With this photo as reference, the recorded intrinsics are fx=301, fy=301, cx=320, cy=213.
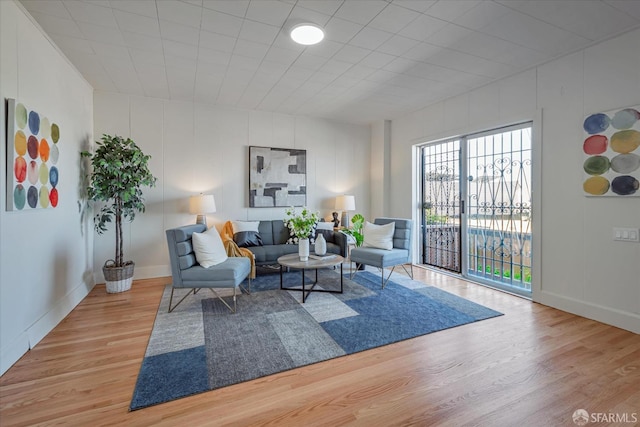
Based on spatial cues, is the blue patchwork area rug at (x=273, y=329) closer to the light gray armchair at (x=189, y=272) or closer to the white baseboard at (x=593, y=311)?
the light gray armchair at (x=189, y=272)

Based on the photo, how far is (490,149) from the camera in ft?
13.4

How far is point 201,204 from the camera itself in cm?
447

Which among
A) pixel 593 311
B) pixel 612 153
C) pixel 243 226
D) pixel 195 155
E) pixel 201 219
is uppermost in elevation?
pixel 195 155

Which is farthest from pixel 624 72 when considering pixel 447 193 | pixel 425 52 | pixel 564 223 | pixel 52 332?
pixel 52 332

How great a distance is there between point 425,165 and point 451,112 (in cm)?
102

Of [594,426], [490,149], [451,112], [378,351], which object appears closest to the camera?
[594,426]

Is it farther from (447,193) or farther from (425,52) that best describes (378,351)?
(447,193)

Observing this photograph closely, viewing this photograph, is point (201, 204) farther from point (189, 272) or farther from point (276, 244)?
point (189, 272)

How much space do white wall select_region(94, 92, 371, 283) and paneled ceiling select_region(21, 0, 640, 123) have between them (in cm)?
40

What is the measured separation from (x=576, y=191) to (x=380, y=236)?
2.23m

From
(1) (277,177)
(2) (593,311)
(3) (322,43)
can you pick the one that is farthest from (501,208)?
(1) (277,177)

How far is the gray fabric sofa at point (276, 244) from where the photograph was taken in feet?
14.7

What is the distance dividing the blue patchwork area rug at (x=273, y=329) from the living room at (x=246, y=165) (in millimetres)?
1007

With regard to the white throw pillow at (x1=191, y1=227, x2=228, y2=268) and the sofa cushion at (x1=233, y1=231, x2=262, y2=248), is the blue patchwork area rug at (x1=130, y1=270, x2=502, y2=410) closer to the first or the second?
the white throw pillow at (x1=191, y1=227, x2=228, y2=268)
